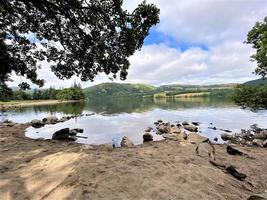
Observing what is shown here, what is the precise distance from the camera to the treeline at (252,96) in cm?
2306

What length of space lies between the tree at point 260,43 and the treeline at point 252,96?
1817 millimetres

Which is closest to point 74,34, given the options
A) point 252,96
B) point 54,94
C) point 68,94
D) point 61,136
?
point 61,136

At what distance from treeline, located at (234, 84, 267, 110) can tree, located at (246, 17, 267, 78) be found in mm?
1817

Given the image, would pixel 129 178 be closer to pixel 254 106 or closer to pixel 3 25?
pixel 3 25

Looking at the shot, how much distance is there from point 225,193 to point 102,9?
35.4 feet

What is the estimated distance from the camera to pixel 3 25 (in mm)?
14875

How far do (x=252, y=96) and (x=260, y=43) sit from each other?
17.3ft

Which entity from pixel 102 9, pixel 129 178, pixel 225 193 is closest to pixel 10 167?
pixel 129 178

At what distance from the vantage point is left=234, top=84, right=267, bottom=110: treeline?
2306 centimetres

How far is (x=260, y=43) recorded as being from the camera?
2383cm

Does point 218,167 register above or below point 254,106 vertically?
below

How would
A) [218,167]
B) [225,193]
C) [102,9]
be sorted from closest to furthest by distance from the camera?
[225,193], [218,167], [102,9]

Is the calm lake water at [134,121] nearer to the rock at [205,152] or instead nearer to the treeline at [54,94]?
the rock at [205,152]

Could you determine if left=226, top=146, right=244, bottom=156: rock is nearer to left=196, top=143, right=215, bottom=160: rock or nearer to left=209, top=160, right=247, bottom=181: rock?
left=196, top=143, right=215, bottom=160: rock
